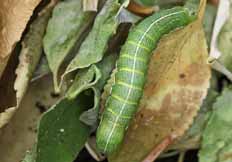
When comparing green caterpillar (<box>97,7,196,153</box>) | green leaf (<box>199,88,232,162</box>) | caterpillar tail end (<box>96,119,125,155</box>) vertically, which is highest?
green caterpillar (<box>97,7,196,153</box>)

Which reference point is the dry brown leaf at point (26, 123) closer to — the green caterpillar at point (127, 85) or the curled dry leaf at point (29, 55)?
the curled dry leaf at point (29, 55)

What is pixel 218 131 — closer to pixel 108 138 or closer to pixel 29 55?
pixel 108 138

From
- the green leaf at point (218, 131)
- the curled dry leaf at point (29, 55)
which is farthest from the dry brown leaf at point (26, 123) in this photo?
the green leaf at point (218, 131)

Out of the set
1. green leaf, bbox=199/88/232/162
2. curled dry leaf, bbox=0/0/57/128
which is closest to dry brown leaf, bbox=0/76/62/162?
curled dry leaf, bbox=0/0/57/128

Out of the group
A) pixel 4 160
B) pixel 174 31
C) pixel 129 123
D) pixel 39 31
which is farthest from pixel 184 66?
pixel 4 160

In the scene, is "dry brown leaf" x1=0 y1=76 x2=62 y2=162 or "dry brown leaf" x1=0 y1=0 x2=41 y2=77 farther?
"dry brown leaf" x1=0 y1=76 x2=62 y2=162

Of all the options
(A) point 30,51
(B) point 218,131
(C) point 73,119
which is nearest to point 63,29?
(A) point 30,51

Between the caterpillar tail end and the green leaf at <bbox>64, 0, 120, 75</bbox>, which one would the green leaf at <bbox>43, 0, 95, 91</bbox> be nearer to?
the green leaf at <bbox>64, 0, 120, 75</bbox>
